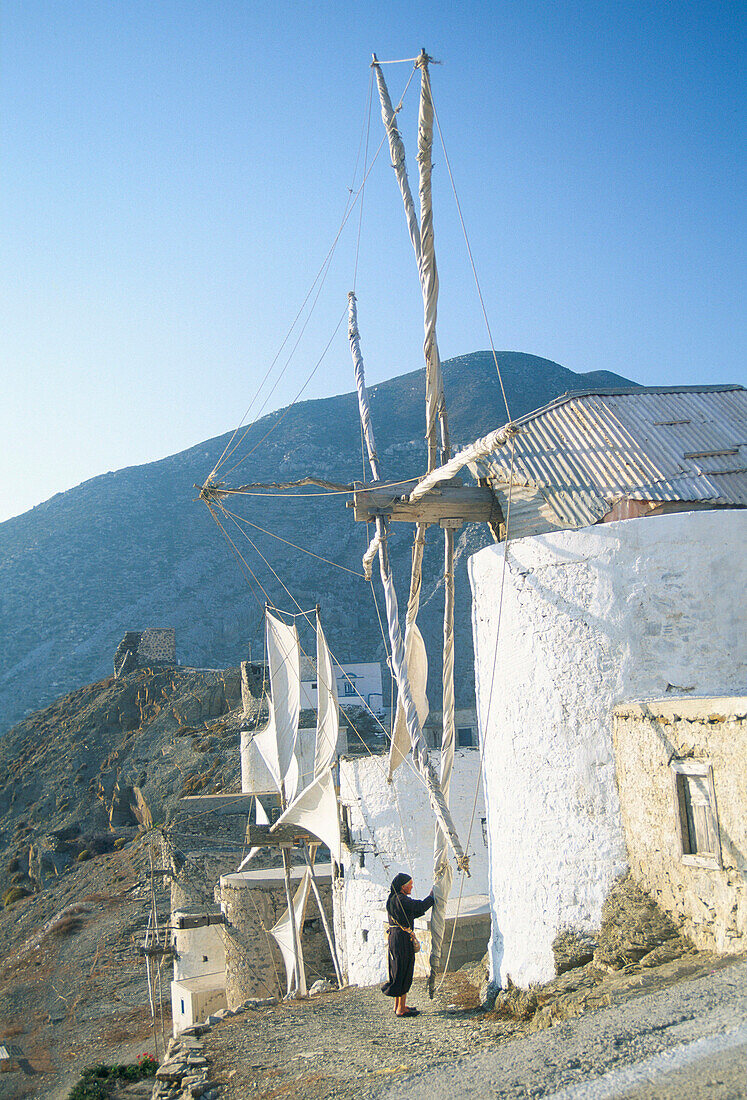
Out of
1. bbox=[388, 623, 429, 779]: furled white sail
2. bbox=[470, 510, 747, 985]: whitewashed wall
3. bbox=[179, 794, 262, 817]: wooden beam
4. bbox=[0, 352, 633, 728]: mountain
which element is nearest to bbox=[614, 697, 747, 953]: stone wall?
bbox=[470, 510, 747, 985]: whitewashed wall

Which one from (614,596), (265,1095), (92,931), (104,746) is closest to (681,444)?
(614,596)

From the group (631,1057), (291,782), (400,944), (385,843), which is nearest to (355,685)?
(291,782)

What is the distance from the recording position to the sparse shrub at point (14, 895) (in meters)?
35.6

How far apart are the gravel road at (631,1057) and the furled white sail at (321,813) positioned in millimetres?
10430

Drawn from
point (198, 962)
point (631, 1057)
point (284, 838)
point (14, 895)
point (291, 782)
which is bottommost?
point (14, 895)

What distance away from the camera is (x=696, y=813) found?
18.6 feet

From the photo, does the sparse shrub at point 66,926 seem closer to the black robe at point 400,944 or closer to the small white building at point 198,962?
the small white building at point 198,962

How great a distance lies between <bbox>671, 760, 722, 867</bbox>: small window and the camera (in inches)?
216

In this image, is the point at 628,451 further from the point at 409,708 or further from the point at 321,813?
the point at 321,813

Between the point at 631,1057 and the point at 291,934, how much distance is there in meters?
14.5

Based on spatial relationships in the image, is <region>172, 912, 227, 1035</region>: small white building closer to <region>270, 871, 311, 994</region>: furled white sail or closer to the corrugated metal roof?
<region>270, 871, 311, 994</region>: furled white sail

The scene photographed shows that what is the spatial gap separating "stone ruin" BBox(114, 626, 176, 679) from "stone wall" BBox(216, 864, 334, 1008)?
37.7 metres

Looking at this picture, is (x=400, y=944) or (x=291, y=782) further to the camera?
(x=291, y=782)

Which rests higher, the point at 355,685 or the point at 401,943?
the point at 401,943
